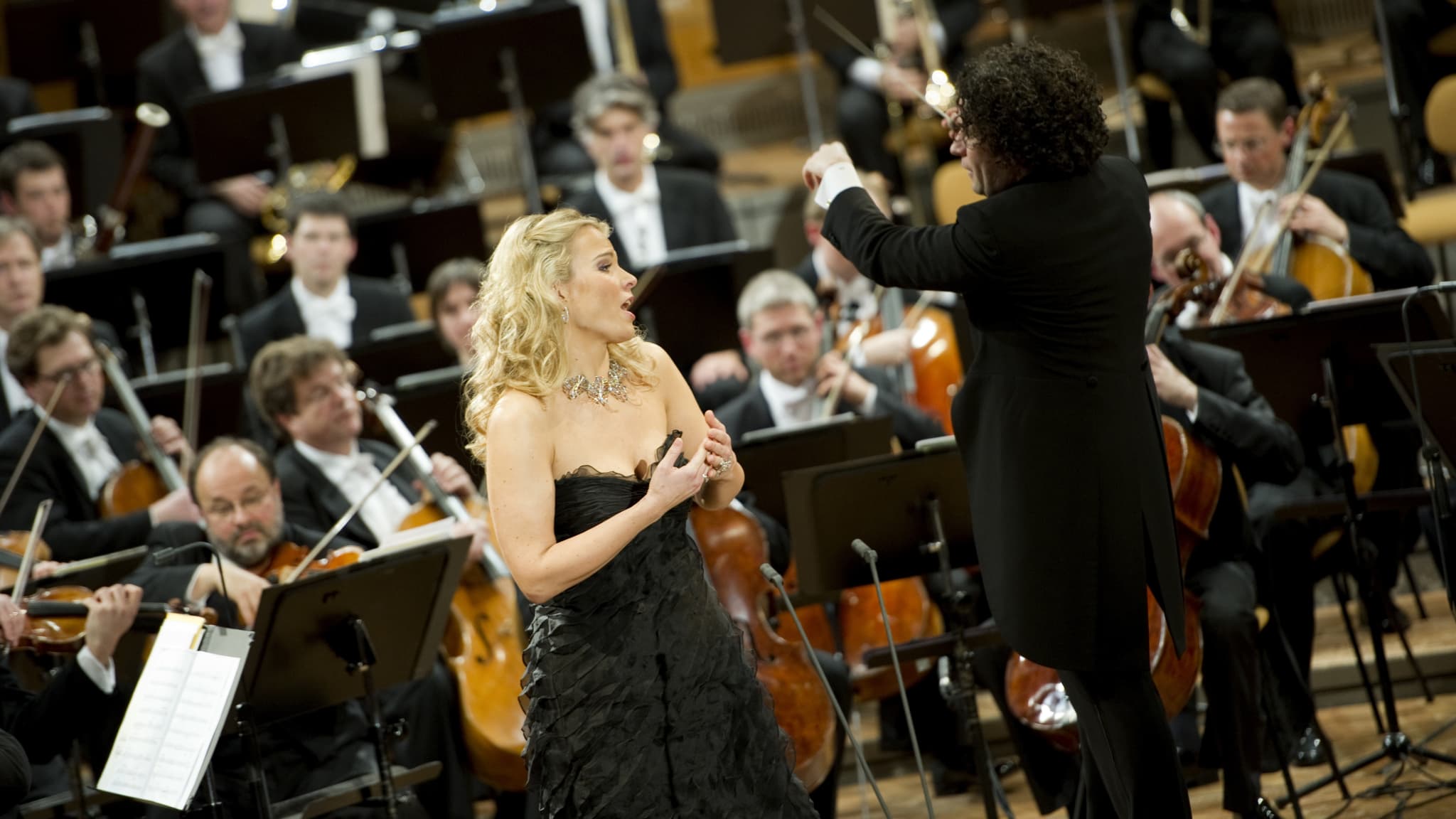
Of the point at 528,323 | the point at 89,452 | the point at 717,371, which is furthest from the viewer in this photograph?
the point at 717,371

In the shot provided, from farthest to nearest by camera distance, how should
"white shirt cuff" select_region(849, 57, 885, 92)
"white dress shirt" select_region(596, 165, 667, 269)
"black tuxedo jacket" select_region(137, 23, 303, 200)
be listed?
"white shirt cuff" select_region(849, 57, 885, 92) → "black tuxedo jacket" select_region(137, 23, 303, 200) → "white dress shirt" select_region(596, 165, 667, 269)

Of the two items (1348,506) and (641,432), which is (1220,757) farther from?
(641,432)

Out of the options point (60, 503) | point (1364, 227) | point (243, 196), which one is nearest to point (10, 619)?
point (60, 503)

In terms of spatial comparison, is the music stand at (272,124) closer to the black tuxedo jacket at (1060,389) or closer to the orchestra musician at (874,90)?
the orchestra musician at (874,90)

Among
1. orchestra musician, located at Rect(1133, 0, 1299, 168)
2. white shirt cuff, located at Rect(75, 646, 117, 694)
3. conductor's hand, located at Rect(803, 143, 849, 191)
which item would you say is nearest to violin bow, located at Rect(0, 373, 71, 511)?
white shirt cuff, located at Rect(75, 646, 117, 694)

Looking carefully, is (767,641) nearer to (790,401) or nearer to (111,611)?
(790,401)

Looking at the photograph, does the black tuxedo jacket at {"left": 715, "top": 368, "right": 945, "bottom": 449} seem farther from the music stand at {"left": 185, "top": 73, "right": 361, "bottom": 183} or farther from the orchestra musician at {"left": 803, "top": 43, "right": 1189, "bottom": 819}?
the music stand at {"left": 185, "top": 73, "right": 361, "bottom": 183}

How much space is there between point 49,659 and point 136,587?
621 millimetres

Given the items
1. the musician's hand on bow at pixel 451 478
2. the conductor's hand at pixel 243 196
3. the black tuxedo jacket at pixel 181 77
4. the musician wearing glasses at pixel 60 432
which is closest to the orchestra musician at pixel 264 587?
the musician's hand on bow at pixel 451 478

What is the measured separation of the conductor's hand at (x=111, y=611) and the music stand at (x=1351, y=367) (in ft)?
7.75

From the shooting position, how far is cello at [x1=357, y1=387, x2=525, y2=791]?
146 inches

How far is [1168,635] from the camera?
305 cm

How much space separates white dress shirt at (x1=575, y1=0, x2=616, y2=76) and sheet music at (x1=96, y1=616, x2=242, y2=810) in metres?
4.41

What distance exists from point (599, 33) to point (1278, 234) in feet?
11.3
